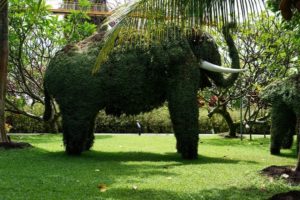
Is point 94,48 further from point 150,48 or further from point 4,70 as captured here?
point 4,70

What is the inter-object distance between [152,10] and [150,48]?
5590 mm

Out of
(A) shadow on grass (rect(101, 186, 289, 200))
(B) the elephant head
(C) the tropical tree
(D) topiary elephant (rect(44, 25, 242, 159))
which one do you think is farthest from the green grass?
(C) the tropical tree

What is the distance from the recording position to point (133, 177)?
754 centimetres

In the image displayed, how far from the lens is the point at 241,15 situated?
16.1 feet

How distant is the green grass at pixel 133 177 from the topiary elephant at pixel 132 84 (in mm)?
705

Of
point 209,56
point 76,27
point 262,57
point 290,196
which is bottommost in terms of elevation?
point 290,196

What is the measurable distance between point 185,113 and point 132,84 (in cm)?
138

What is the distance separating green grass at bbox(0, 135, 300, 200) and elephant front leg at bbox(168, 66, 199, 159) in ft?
1.26

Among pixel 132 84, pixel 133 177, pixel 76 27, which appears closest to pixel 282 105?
pixel 132 84

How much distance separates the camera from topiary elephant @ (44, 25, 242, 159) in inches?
408

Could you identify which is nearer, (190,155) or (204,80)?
(190,155)

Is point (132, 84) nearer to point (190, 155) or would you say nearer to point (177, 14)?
→ point (190, 155)

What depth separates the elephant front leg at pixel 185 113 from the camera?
10266mm

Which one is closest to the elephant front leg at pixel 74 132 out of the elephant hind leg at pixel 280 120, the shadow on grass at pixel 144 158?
the shadow on grass at pixel 144 158
